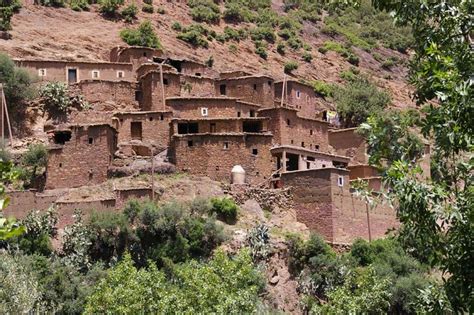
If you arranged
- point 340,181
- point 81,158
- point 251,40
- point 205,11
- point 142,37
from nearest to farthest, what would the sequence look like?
1. point 340,181
2. point 81,158
3. point 142,37
4. point 251,40
5. point 205,11

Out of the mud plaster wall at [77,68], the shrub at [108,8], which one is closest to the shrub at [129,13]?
the shrub at [108,8]

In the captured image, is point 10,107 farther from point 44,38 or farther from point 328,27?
point 328,27

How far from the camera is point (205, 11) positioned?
65250 mm

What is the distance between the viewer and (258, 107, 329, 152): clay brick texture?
3953 centimetres

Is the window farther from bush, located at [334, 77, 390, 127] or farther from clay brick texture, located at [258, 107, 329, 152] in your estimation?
bush, located at [334, 77, 390, 127]

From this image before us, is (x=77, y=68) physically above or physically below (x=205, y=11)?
below

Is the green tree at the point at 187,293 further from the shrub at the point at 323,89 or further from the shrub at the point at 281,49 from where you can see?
the shrub at the point at 281,49

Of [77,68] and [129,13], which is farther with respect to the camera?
[129,13]

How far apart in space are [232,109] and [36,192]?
9577mm

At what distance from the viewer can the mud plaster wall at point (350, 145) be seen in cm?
4141

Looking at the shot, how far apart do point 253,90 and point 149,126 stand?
20.8 ft

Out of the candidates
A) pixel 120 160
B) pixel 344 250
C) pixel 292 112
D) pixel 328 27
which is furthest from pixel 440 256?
pixel 328 27

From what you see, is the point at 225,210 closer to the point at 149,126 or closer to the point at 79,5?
the point at 149,126

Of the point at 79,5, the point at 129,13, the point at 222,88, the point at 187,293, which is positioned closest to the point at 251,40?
the point at 129,13
